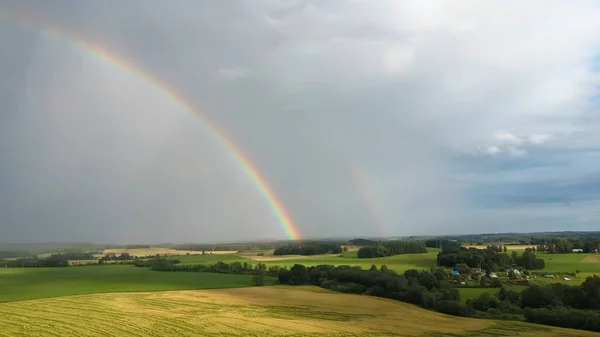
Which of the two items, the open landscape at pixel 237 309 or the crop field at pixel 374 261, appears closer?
the open landscape at pixel 237 309

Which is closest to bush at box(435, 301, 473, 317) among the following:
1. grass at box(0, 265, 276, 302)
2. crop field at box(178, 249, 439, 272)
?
crop field at box(178, 249, 439, 272)

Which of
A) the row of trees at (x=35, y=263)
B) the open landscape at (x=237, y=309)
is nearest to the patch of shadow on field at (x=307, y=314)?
the open landscape at (x=237, y=309)

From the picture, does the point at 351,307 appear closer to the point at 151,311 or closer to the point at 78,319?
the point at 151,311

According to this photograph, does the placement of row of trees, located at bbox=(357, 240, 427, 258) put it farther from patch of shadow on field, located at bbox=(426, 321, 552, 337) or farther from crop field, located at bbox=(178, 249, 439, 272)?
patch of shadow on field, located at bbox=(426, 321, 552, 337)

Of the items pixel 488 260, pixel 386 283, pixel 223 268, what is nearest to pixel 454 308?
pixel 386 283

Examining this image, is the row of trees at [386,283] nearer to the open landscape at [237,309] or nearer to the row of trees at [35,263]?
the open landscape at [237,309]

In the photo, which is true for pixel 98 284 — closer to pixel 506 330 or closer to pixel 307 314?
pixel 307 314

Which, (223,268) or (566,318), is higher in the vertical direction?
(223,268)
